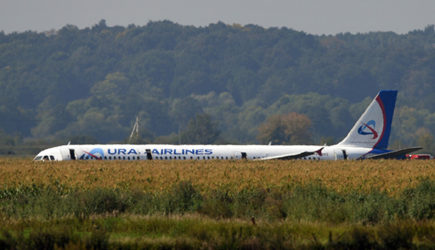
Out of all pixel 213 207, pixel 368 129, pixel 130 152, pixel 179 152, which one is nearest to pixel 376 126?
pixel 368 129

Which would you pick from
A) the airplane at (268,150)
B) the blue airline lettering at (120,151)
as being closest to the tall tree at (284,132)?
the airplane at (268,150)

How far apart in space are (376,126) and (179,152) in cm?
1955

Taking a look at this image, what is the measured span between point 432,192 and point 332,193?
5.30 meters

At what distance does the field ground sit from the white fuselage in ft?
26.5

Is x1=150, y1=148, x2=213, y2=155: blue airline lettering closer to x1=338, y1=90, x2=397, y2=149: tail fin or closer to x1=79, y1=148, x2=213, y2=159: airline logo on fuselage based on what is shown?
x1=79, y1=148, x2=213, y2=159: airline logo on fuselage

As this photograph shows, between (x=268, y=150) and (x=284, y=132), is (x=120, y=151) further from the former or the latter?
(x=284, y=132)

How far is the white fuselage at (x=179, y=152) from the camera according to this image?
256ft

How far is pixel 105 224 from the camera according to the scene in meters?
36.9

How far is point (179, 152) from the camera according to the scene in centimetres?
7994

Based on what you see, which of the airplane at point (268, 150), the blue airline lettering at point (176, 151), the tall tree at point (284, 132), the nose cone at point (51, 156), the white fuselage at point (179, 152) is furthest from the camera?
the tall tree at point (284, 132)

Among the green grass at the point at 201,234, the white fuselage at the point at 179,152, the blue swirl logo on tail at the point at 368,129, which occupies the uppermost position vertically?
the blue swirl logo on tail at the point at 368,129

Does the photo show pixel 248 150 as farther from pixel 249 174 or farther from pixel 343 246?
pixel 343 246

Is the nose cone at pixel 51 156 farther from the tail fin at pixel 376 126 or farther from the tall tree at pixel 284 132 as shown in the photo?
the tall tree at pixel 284 132

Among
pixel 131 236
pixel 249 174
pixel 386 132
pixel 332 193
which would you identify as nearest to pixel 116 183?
pixel 249 174
